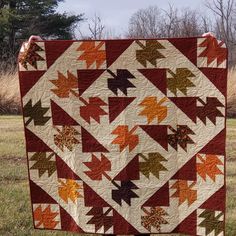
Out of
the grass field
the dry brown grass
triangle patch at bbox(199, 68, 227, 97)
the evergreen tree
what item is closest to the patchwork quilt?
triangle patch at bbox(199, 68, 227, 97)

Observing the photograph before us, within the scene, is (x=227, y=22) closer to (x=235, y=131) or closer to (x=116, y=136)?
(x=235, y=131)

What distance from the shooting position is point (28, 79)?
2.56 metres

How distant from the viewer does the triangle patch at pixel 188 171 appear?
8.21 feet

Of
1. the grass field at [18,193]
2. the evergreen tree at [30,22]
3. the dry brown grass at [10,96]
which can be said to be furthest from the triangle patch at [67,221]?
the evergreen tree at [30,22]

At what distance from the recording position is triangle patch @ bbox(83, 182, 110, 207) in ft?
8.52

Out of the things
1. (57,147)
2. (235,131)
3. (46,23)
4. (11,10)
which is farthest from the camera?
(46,23)

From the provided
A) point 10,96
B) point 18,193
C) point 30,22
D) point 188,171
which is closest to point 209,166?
point 188,171

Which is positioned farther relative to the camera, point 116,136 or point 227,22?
point 227,22

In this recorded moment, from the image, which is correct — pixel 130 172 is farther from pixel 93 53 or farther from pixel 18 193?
pixel 18 193

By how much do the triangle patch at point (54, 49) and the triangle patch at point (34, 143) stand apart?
34cm

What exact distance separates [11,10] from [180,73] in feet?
83.4

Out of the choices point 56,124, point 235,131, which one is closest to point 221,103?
point 56,124

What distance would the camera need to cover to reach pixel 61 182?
8.61 feet

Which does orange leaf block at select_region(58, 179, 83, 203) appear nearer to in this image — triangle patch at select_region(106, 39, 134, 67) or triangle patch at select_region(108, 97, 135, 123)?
triangle patch at select_region(108, 97, 135, 123)
